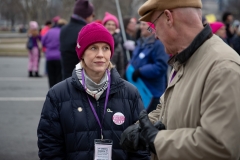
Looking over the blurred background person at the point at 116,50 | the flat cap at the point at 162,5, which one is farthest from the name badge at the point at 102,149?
the blurred background person at the point at 116,50

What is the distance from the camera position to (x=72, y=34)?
609 centimetres

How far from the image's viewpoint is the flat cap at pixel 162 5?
243 centimetres

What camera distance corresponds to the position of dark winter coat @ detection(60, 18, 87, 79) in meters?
6.07

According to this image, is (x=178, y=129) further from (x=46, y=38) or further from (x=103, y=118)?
(x=46, y=38)

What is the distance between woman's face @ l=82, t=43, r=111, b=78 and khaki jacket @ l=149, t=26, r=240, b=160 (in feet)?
3.94

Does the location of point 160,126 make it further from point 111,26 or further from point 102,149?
point 111,26

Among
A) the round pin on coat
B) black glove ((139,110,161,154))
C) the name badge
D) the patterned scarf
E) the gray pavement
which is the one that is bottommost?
the gray pavement

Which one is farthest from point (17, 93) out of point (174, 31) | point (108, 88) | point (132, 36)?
point (174, 31)

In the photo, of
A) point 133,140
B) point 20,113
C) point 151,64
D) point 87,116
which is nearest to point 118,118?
point 87,116

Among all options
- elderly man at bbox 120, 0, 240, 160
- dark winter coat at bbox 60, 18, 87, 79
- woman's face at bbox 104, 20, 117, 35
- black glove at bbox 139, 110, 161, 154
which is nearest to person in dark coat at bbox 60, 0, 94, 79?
dark winter coat at bbox 60, 18, 87, 79

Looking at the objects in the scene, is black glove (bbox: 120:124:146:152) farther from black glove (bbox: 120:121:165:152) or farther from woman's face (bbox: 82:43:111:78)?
woman's face (bbox: 82:43:111:78)

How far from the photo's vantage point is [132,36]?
10.2 m

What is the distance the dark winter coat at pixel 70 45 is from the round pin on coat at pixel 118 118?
9.02 feet

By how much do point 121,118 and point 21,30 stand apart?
7076cm
